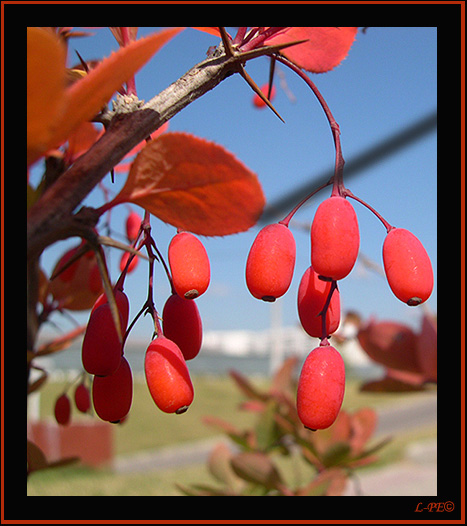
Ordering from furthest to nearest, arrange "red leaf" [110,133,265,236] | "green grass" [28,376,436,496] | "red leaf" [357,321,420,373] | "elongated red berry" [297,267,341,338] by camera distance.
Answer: "green grass" [28,376,436,496]
"red leaf" [357,321,420,373]
"elongated red berry" [297,267,341,338]
"red leaf" [110,133,265,236]

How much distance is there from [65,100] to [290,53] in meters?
0.28

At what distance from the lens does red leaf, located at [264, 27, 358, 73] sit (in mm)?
479

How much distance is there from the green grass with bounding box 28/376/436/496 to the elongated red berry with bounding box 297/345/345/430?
13.7 feet

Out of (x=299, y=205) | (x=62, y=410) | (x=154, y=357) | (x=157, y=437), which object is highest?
(x=299, y=205)

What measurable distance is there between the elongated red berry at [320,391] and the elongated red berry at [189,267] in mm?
Result: 97

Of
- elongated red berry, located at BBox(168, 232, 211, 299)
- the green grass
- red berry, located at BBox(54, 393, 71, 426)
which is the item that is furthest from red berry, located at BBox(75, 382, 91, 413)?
the green grass

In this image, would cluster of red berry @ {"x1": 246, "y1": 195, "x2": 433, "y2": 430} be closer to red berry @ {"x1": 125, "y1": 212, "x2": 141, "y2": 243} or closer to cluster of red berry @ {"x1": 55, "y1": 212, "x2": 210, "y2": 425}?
cluster of red berry @ {"x1": 55, "y1": 212, "x2": 210, "y2": 425}

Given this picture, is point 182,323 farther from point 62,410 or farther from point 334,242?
point 62,410

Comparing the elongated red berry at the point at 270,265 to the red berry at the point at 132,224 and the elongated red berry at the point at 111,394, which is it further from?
the red berry at the point at 132,224

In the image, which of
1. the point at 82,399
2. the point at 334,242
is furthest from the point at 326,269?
the point at 82,399

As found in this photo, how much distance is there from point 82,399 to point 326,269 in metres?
0.45

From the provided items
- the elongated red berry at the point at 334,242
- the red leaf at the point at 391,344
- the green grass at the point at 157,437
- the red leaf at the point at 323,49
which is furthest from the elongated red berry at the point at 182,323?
the green grass at the point at 157,437

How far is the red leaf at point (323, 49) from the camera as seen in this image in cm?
48

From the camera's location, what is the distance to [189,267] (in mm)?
388
